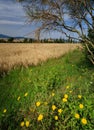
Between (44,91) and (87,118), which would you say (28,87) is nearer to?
(44,91)

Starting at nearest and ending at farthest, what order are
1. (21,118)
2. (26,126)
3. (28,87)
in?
(26,126) → (21,118) → (28,87)

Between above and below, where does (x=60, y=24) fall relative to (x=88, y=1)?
below

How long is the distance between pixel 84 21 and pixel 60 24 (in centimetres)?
73

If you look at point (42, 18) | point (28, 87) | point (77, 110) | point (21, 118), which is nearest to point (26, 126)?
point (21, 118)

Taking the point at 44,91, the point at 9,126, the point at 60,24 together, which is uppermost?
the point at 60,24

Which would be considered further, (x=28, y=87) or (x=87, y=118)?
(x=28, y=87)

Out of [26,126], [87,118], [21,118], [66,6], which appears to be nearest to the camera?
[87,118]

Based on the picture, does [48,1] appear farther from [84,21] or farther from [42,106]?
[42,106]

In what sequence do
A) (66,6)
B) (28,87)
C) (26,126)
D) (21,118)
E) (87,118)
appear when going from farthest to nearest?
(66,6)
(28,87)
(21,118)
(26,126)
(87,118)

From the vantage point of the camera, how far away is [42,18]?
521 cm

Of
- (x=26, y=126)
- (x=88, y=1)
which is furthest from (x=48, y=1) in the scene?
(x=26, y=126)

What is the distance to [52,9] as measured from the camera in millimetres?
5285

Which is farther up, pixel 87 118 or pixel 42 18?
pixel 42 18

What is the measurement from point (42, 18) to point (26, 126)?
2770 millimetres
